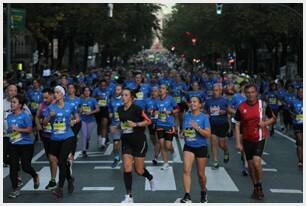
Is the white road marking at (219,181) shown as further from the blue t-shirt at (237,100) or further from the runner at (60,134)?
the runner at (60,134)

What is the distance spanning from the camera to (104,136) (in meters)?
15.0

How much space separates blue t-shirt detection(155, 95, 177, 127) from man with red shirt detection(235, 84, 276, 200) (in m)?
2.83

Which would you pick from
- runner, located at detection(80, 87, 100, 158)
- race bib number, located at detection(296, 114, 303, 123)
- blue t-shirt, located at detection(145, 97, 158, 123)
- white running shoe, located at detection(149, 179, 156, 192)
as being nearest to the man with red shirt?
white running shoe, located at detection(149, 179, 156, 192)

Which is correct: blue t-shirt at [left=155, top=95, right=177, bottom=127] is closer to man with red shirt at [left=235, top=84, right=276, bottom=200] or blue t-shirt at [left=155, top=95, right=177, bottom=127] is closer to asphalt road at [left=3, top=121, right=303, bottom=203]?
asphalt road at [left=3, top=121, right=303, bottom=203]

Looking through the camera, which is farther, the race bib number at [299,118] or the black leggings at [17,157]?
the race bib number at [299,118]

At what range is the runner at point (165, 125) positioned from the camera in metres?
11.7

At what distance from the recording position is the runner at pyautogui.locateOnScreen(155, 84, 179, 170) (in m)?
11.7

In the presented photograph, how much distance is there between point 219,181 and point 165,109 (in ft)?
6.56

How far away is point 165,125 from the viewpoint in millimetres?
11805

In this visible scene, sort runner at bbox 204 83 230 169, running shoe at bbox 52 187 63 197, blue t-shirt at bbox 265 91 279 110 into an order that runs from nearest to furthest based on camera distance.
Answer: running shoe at bbox 52 187 63 197 < runner at bbox 204 83 230 169 < blue t-shirt at bbox 265 91 279 110

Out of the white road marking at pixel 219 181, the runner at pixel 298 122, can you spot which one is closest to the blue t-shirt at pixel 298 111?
the runner at pixel 298 122

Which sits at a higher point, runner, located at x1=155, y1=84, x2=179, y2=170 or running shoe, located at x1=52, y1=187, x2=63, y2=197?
runner, located at x1=155, y1=84, x2=179, y2=170

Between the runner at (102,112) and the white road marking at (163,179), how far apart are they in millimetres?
3376

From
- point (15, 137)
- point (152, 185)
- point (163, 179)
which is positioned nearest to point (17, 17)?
point (163, 179)
